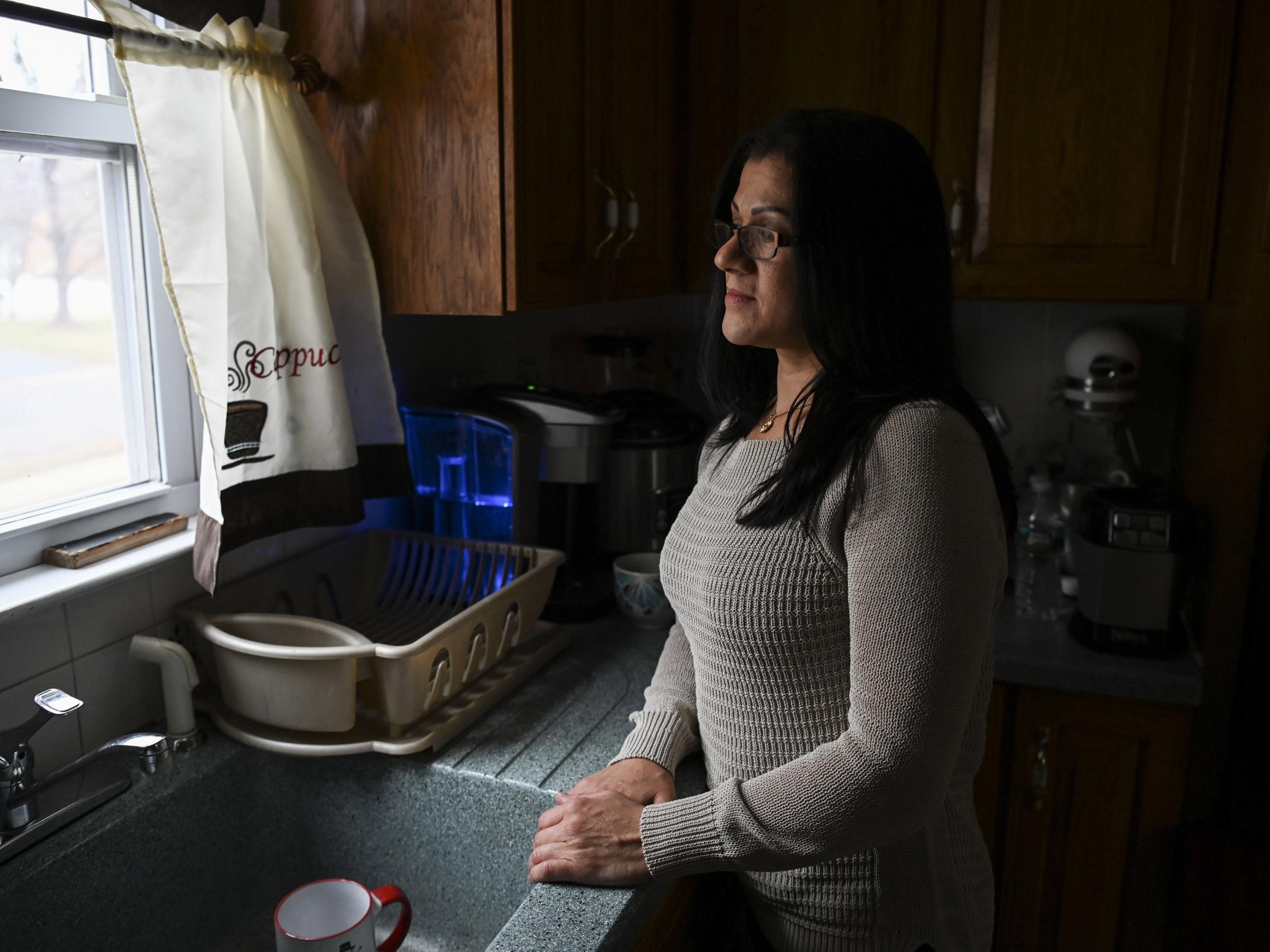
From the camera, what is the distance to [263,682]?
1238 millimetres

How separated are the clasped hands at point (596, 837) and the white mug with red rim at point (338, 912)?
16 cm

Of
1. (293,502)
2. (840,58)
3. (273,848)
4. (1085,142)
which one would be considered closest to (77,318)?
(293,502)

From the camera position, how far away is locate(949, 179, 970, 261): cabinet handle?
182 centimetres

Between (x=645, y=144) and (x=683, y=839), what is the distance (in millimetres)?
1259

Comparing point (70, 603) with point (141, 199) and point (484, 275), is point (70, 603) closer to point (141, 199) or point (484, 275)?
A: point (141, 199)

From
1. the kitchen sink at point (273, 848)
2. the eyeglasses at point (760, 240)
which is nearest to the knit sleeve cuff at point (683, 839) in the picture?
the kitchen sink at point (273, 848)

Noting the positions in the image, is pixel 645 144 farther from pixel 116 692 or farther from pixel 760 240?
pixel 116 692

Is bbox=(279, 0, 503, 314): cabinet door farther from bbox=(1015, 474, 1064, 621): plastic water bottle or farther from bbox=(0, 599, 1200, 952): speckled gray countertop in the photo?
bbox=(1015, 474, 1064, 621): plastic water bottle

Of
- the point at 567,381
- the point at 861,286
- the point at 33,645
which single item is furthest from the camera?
the point at 567,381

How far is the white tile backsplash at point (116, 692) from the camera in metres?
1.23

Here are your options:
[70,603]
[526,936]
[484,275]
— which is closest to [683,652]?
[526,936]

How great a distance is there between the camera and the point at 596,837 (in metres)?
0.97

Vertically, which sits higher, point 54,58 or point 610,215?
point 54,58

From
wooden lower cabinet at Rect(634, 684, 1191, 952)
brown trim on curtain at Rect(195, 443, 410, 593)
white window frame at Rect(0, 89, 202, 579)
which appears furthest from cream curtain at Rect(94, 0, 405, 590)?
wooden lower cabinet at Rect(634, 684, 1191, 952)
